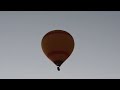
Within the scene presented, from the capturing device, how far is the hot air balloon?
4.90m

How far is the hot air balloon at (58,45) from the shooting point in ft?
16.1

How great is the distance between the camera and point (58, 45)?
193 inches
